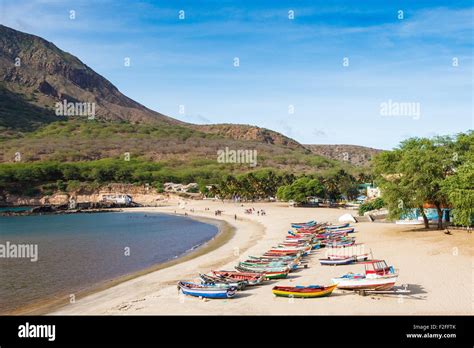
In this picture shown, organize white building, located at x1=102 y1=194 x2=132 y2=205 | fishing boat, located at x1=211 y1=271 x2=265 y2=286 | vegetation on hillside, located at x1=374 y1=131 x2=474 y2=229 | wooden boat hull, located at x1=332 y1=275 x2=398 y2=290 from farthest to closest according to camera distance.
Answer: white building, located at x1=102 y1=194 x2=132 y2=205 < vegetation on hillside, located at x1=374 y1=131 x2=474 y2=229 < fishing boat, located at x1=211 y1=271 x2=265 y2=286 < wooden boat hull, located at x1=332 y1=275 x2=398 y2=290

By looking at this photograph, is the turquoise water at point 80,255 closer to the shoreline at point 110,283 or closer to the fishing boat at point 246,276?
the shoreline at point 110,283

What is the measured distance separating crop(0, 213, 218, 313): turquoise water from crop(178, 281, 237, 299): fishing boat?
29.4 ft

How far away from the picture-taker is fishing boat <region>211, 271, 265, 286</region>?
94.1 ft

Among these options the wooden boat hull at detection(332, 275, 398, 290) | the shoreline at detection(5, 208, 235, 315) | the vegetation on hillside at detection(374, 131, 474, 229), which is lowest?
the shoreline at detection(5, 208, 235, 315)

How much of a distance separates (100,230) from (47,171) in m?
99.5

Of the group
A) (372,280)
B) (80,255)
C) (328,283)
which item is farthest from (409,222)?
(80,255)

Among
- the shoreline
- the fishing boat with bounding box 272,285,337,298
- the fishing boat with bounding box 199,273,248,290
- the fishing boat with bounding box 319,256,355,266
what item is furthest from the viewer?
the fishing boat with bounding box 319,256,355,266

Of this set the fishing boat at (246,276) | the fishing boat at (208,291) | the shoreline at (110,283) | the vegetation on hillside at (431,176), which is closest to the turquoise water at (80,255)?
the shoreline at (110,283)

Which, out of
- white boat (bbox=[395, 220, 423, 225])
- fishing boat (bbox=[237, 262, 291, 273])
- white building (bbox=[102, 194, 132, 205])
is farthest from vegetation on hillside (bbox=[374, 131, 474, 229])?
white building (bbox=[102, 194, 132, 205])

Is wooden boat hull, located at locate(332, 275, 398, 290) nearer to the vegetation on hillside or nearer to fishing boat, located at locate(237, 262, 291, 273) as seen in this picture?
fishing boat, located at locate(237, 262, 291, 273)

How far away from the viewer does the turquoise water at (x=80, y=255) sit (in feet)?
110

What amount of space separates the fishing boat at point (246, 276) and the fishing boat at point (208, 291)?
2268mm

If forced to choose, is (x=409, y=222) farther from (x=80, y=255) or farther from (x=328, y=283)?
(x=80, y=255)
